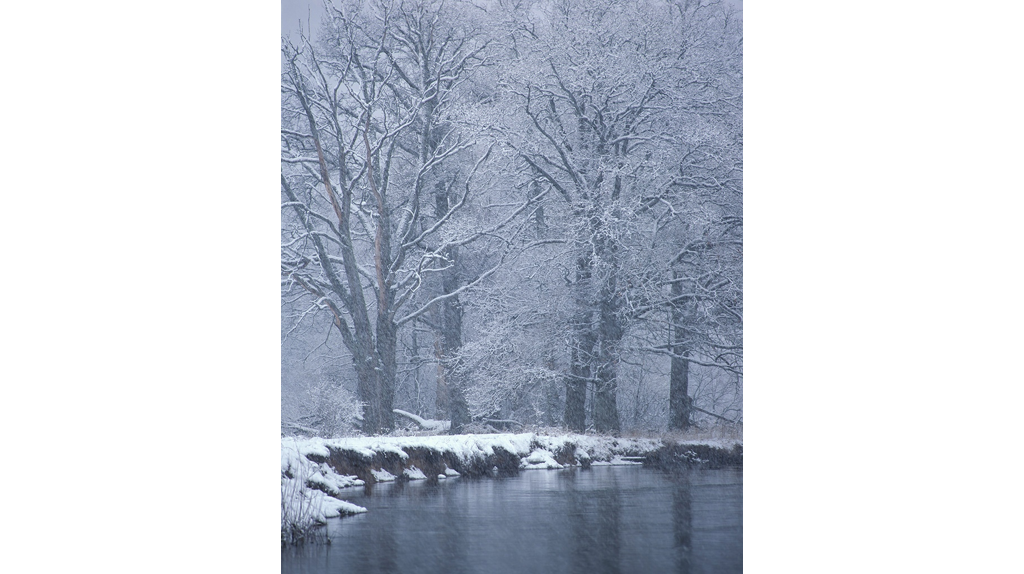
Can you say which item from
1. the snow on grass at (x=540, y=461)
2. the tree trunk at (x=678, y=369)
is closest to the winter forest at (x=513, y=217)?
the tree trunk at (x=678, y=369)

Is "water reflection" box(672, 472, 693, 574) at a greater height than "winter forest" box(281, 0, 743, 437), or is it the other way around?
"winter forest" box(281, 0, 743, 437)

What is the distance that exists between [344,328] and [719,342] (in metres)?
2.07

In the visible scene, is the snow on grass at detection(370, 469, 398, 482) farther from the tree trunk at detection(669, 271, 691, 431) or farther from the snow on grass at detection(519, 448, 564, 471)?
the tree trunk at detection(669, 271, 691, 431)

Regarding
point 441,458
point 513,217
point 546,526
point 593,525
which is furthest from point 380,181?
point 593,525

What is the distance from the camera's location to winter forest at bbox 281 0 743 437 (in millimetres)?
4762

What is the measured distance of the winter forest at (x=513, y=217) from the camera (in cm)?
476

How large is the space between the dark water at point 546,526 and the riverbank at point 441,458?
0.19 feet

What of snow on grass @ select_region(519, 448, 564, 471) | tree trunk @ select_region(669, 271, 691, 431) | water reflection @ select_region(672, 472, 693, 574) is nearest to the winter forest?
tree trunk @ select_region(669, 271, 691, 431)

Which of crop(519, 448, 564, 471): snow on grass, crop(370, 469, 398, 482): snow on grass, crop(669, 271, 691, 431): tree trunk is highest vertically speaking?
crop(669, 271, 691, 431): tree trunk

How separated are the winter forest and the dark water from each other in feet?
1.06
